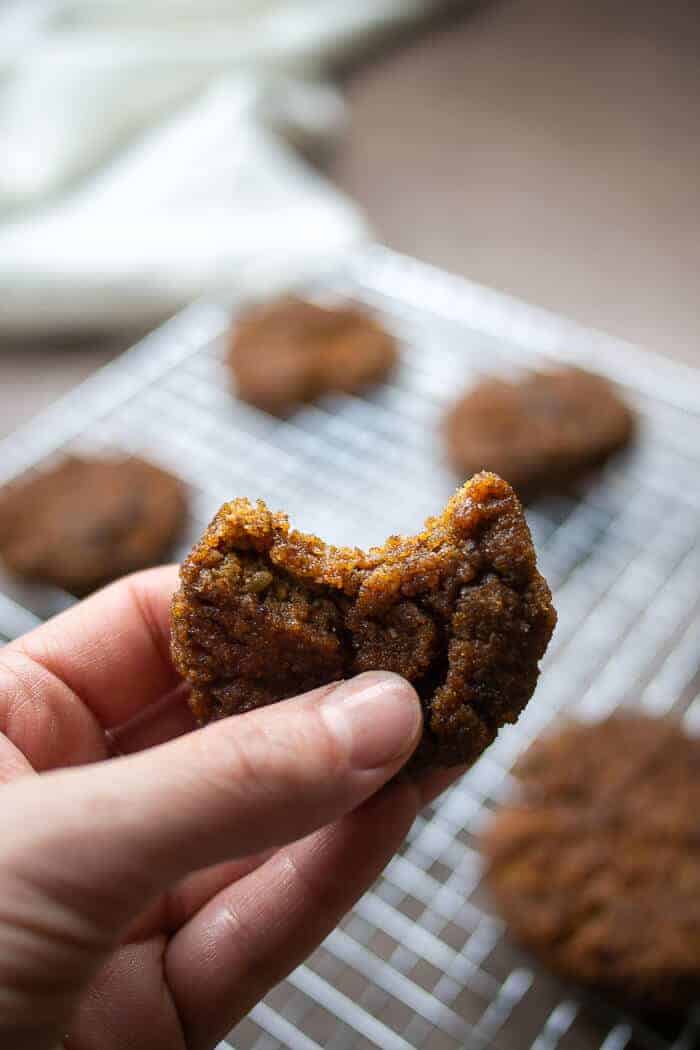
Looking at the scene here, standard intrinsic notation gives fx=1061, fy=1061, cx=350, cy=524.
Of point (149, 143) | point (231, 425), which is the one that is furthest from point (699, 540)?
point (149, 143)

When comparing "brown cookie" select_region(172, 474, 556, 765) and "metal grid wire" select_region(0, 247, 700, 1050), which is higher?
"brown cookie" select_region(172, 474, 556, 765)

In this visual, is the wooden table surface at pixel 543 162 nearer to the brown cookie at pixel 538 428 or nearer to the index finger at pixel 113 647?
the brown cookie at pixel 538 428

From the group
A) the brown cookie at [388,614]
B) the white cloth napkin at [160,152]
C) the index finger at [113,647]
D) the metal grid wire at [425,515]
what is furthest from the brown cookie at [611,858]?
the white cloth napkin at [160,152]

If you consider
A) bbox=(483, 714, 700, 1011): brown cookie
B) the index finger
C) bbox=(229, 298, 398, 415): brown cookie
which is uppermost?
the index finger

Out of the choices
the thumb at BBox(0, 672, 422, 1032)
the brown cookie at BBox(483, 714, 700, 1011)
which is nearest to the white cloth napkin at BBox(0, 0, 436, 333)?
the brown cookie at BBox(483, 714, 700, 1011)

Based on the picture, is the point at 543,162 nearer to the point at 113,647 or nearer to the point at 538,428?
the point at 538,428

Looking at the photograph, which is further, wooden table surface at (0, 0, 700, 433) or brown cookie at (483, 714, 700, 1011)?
wooden table surface at (0, 0, 700, 433)

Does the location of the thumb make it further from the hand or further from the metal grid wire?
the metal grid wire
